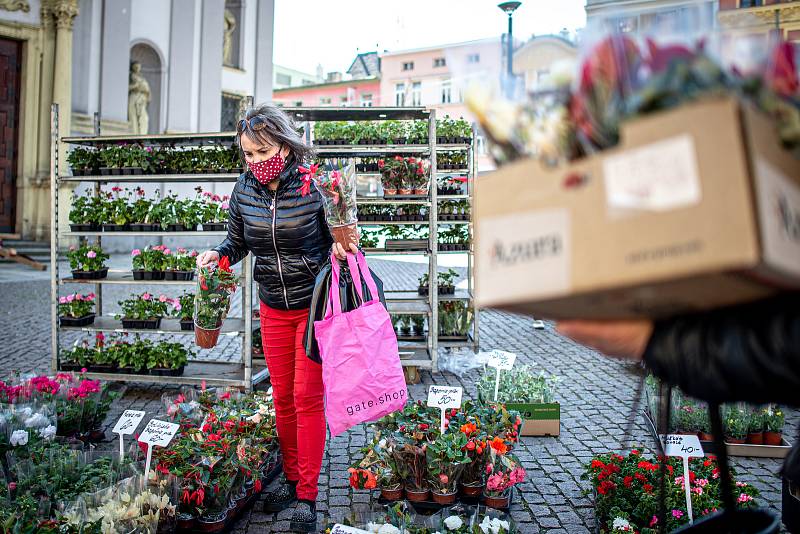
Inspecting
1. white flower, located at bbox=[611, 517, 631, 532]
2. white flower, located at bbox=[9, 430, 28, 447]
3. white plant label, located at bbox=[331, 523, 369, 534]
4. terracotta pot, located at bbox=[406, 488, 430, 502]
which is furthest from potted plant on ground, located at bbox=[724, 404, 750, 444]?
white flower, located at bbox=[9, 430, 28, 447]

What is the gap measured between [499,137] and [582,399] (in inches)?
198

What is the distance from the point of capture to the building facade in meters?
15.2

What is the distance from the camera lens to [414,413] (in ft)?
12.9

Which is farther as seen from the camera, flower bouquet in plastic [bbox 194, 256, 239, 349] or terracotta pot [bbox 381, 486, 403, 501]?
flower bouquet in plastic [bbox 194, 256, 239, 349]

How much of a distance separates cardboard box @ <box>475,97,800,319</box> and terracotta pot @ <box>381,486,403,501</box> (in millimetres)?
2603

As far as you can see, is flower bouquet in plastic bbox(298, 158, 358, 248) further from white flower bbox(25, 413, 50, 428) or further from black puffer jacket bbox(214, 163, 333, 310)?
white flower bbox(25, 413, 50, 428)

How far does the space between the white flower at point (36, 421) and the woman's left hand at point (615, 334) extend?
3.67 metres

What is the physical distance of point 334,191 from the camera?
3.25m

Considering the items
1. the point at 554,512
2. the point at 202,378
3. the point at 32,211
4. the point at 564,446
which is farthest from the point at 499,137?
the point at 32,211

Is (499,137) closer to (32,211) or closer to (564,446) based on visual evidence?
(564,446)

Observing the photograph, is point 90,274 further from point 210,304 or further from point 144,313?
point 210,304

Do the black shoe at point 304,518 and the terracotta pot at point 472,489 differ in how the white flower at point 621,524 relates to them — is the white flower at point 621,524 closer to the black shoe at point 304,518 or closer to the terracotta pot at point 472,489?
the terracotta pot at point 472,489

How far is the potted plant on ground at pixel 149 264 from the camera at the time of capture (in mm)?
6098

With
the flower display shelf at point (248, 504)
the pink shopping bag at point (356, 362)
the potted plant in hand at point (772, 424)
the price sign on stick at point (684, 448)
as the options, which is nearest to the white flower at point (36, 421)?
the flower display shelf at point (248, 504)
